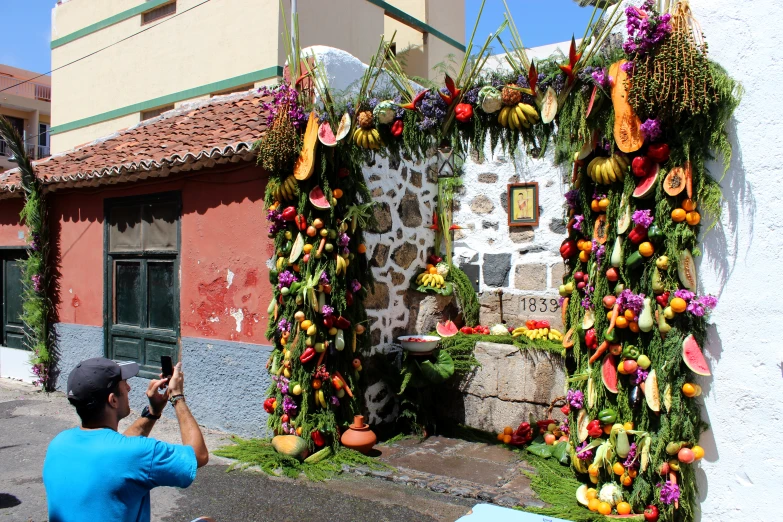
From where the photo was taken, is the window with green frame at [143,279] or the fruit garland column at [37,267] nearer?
the window with green frame at [143,279]

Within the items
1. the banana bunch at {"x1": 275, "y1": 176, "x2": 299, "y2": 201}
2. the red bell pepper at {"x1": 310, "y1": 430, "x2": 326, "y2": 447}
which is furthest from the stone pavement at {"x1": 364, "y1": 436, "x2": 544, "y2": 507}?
the banana bunch at {"x1": 275, "y1": 176, "x2": 299, "y2": 201}

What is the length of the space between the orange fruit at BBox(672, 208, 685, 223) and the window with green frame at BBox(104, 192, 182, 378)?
5.10 m

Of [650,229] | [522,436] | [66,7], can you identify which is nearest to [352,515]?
[522,436]

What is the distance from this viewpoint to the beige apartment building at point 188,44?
50.3 ft

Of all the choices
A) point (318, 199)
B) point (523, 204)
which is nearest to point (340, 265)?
point (318, 199)

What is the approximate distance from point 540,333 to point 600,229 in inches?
100

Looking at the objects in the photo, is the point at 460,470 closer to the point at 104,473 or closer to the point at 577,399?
the point at 577,399

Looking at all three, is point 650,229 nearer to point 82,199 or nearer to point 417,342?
point 417,342

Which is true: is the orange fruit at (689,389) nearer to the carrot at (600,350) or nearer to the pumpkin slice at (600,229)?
the carrot at (600,350)

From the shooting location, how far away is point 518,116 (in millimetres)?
4324

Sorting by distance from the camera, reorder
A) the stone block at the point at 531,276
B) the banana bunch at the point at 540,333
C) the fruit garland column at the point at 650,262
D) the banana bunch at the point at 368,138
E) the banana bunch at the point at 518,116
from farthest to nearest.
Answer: the stone block at the point at 531,276, the banana bunch at the point at 540,333, the banana bunch at the point at 368,138, the banana bunch at the point at 518,116, the fruit garland column at the point at 650,262

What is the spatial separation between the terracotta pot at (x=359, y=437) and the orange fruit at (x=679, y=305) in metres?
2.90

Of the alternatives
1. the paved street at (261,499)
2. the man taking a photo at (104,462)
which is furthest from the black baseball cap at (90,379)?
the paved street at (261,499)

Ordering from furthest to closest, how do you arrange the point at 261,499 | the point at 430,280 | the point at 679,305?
the point at 430,280
the point at 261,499
the point at 679,305
